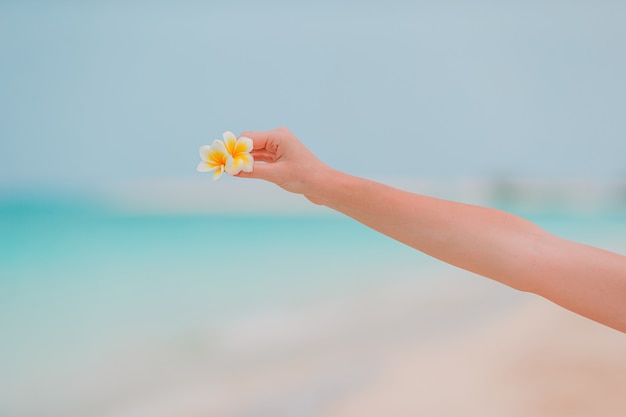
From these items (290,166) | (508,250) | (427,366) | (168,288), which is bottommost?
(508,250)

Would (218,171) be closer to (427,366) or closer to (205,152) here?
(205,152)

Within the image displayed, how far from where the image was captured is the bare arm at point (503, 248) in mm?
747

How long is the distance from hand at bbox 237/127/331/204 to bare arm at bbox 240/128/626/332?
4 centimetres

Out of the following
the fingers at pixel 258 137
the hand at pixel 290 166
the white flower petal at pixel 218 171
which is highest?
the white flower petal at pixel 218 171

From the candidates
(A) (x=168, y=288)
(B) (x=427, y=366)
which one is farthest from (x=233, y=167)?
(A) (x=168, y=288)

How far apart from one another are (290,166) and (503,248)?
249mm

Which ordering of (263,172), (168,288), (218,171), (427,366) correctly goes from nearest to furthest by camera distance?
(263,172), (218,171), (427,366), (168,288)

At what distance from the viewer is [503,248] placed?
2.47 ft

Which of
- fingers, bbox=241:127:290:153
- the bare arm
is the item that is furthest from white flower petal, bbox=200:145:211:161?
→ the bare arm

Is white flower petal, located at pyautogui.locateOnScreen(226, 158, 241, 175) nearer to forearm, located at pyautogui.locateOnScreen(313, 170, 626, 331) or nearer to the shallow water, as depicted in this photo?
forearm, located at pyautogui.locateOnScreen(313, 170, 626, 331)

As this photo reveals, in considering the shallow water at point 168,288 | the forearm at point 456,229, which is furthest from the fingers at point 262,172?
the shallow water at point 168,288

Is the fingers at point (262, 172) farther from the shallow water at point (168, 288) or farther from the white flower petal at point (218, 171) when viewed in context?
the shallow water at point (168, 288)

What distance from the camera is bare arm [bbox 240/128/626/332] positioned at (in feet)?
2.45

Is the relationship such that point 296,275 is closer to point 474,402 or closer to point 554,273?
point 474,402
